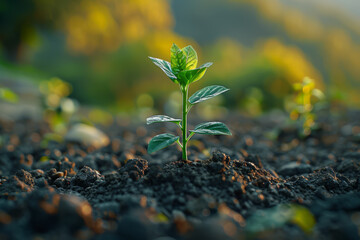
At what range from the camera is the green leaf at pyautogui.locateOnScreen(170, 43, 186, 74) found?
144 cm

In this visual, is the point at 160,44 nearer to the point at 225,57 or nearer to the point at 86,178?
the point at 225,57

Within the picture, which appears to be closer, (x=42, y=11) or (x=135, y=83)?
(x=42, y=11)

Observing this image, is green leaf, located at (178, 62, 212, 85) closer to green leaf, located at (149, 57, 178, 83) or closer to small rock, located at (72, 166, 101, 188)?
green leaf, located at (149, 57, 178, 83)

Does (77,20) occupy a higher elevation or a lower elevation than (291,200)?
higher

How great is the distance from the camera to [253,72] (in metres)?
10.9

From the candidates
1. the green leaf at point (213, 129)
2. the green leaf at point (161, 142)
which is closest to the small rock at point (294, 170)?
the green leaf at point (213, 129)

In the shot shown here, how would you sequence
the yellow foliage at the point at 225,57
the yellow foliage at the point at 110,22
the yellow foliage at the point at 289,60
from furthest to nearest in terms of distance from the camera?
the yellow foliage at the point at 225,57, the yellow foliage at the point at 110,22, the yellow foliage at the point at 289,60

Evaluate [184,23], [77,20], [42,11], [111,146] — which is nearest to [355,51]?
[184,23]

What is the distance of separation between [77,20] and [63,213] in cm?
1207

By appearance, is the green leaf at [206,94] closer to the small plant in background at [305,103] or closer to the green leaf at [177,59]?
the green leaf at [177,59]

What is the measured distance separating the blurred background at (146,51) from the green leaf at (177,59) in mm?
7891

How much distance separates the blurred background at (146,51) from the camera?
35.2 feet

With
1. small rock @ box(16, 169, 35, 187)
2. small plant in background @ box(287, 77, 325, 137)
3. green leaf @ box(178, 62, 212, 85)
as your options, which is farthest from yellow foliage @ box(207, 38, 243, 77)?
small rock @ box(16, 169, 35, 187)

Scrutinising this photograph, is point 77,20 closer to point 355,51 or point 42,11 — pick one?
point 42,11
